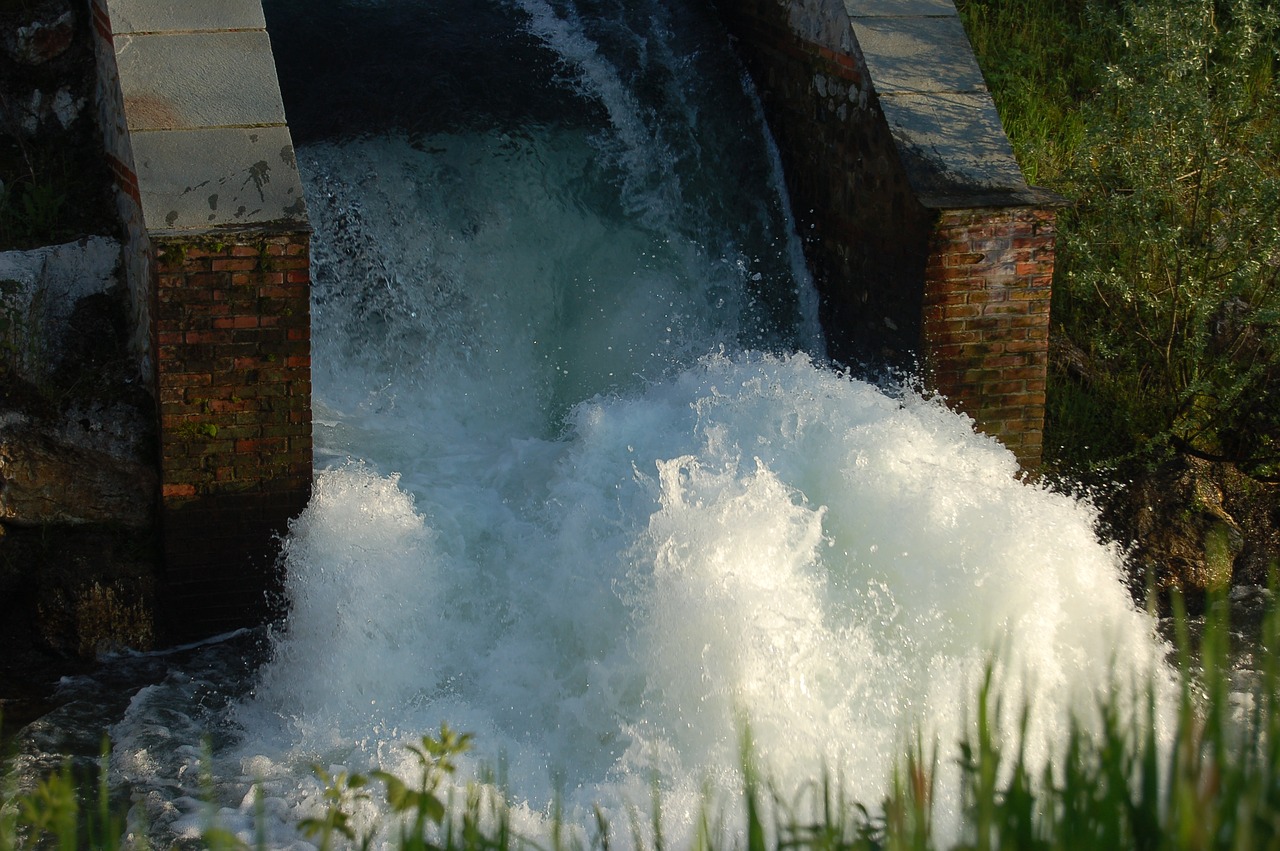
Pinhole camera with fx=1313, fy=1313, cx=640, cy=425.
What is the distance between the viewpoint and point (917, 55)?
663 centimetres

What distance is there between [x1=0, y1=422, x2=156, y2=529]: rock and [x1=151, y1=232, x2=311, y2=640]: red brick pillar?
0.60ft

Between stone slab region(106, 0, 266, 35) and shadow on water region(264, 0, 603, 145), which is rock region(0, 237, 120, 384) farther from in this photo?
shadow on water region(264, 0, 603, 145)

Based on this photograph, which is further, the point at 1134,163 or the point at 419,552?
the point at 1134,163

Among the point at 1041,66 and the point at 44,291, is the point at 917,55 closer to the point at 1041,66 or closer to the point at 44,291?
the point at 1041,66

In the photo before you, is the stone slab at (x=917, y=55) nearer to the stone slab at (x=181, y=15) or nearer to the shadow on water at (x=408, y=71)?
the shadow on water at (x=408, y=71)

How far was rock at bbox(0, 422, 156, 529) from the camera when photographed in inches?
218

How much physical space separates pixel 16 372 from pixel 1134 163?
5.40 metres

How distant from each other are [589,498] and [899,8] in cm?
321

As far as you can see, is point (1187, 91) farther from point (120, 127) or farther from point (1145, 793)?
point (1145, 793)

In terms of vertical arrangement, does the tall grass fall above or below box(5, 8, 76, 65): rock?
below

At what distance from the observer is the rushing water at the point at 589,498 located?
15.5 ft

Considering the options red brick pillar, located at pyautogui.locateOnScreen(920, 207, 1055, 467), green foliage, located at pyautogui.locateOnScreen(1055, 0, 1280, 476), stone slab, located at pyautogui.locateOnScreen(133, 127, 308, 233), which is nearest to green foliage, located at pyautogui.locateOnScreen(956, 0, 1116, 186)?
green foliage, located at pyautogui.locateOnScreen(1055, 0, 1280, 476)

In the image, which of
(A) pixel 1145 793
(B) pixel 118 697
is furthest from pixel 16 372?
(A) pixel 1145 793

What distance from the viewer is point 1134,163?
664cm
